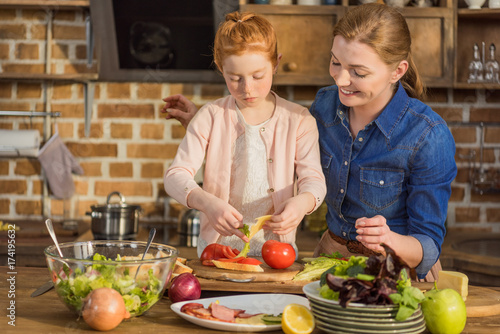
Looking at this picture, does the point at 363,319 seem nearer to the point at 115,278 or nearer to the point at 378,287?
the point at 378,287

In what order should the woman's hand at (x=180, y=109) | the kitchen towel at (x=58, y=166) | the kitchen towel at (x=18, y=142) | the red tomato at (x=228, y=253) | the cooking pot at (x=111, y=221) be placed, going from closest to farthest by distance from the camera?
1. the red tomato at (x=228, y=253)
2. the woman's hand at (x=180, y=109)
3. the cooking pot at (x=111, y=221)
4. the kitchen towel at (x=18, y=142)
5. the kitchen towel at (x=58, y=166)

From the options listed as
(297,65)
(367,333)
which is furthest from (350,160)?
(297,65)

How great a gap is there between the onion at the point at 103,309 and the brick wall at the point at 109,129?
6.15 feet

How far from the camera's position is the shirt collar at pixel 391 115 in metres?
1.53

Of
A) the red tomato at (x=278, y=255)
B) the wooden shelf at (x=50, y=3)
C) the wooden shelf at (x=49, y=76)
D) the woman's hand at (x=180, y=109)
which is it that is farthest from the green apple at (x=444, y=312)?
the wooden shelf at (x=50, y=3)

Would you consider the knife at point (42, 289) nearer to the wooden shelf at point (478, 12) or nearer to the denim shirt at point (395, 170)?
the denim shirt at point (395, 170)

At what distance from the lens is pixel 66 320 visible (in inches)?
41.2

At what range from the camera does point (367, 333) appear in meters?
0.93

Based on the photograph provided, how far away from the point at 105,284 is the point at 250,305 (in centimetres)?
27

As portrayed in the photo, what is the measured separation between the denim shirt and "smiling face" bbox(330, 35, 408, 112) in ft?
0.40

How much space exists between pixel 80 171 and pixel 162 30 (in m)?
0.73

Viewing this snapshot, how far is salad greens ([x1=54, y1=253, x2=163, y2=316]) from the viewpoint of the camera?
1.00 m

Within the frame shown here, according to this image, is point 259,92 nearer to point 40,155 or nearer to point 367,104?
point 367,104

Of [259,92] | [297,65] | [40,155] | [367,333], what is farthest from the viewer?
[40,155]
